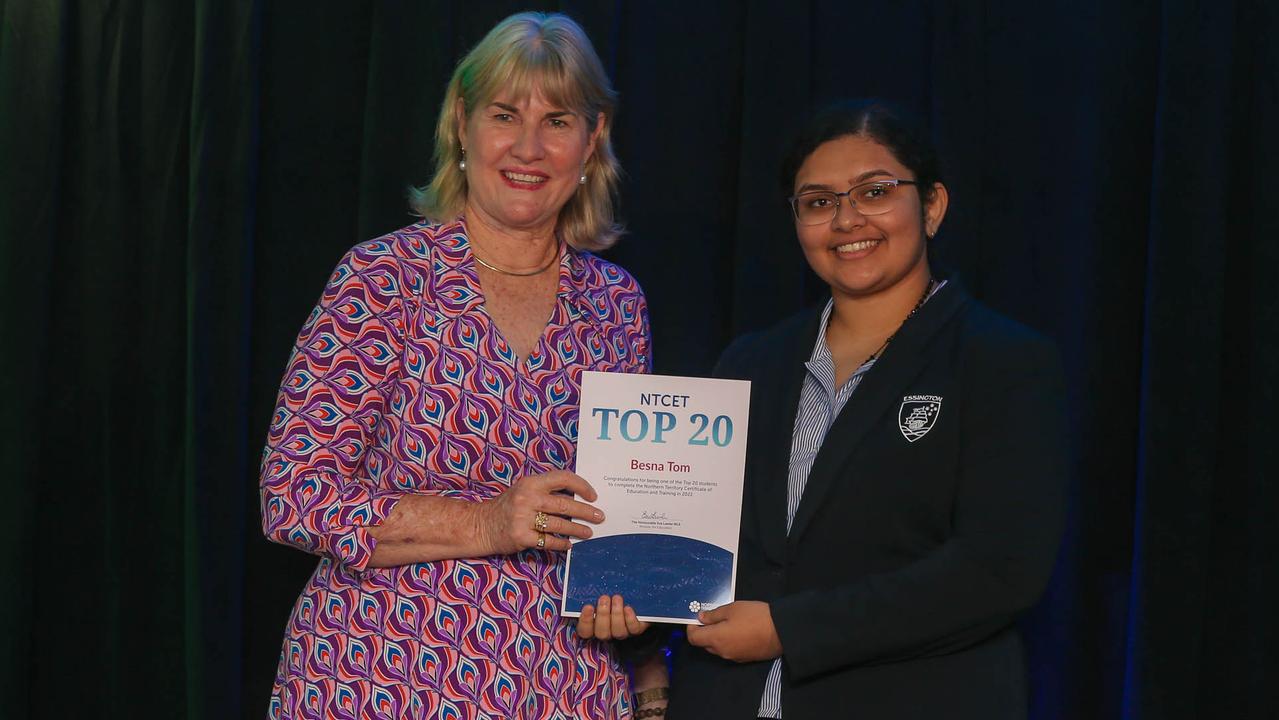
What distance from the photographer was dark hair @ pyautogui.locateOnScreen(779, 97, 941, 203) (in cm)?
204

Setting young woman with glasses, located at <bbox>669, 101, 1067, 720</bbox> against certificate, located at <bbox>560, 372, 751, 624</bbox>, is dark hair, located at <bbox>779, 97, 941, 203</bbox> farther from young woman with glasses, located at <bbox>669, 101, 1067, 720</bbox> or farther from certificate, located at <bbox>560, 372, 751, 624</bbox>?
certificate, located at <bbox>560, 372, 751, 624</bbox>

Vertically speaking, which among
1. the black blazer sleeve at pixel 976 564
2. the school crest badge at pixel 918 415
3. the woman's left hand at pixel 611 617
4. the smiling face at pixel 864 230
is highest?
the smiling face at pixel 864 230

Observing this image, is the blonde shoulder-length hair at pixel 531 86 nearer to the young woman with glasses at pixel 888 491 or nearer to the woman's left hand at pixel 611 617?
the young woman with glasses at pixel 888 491

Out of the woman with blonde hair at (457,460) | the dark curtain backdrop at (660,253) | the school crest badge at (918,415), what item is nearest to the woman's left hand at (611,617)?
the woman with blonde hair at (457,460)

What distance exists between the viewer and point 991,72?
9.24ft

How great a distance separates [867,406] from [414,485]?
0.80 m

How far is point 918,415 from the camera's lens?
1856mm

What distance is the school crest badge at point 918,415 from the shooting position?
1.84 m

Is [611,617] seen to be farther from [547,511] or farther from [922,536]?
[922,536]

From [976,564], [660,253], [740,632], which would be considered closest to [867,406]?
[976,564]

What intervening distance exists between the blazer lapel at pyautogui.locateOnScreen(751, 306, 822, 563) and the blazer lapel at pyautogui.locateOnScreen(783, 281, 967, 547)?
0.13ft

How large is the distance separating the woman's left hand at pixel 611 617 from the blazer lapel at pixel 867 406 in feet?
0.98

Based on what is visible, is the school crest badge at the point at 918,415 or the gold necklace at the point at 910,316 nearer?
the school crest badge at the point at 918,415

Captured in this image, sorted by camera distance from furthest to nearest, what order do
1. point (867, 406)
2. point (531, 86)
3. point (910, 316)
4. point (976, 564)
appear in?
1. point (531, 86)
2. point (910, 316)
3. point (867, 406)
4. point (976, 564)
